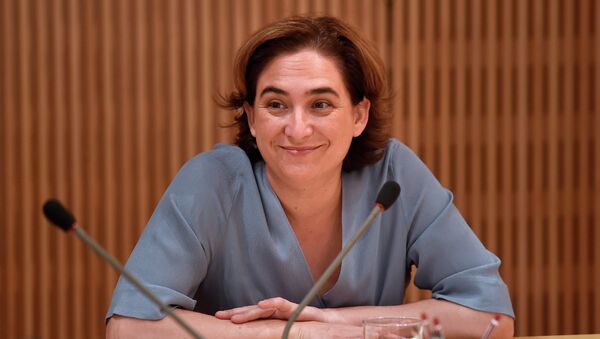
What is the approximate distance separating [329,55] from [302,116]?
0.21m

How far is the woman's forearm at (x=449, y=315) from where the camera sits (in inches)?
80.0

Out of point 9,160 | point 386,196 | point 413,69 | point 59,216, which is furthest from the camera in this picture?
point 413,69

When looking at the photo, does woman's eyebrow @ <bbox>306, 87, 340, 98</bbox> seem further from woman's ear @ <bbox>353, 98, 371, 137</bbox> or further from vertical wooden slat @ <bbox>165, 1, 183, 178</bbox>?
vertical wooden slat @ <bbox>165, 1, 183, 178</bbox>

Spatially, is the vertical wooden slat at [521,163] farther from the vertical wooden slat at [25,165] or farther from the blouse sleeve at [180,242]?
the vertical wooden slat at [25,165]

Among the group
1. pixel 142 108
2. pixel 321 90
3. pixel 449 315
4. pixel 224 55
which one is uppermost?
pixel 224 55

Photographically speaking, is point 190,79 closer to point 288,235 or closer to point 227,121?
point 227,121

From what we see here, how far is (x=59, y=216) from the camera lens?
1.31 metres

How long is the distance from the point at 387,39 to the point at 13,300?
6.94ft

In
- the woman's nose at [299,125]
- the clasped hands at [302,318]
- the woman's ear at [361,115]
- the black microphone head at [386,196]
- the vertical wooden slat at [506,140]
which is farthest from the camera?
the vertical wooden slat at [506,140]

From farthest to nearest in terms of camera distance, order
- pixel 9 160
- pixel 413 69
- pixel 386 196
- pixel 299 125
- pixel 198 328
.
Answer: pixel 413 69, pixel 9 160, pixel 299 125, pixel 198 328, pixel 386 196

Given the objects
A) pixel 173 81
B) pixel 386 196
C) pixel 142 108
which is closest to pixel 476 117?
pixel 173 81

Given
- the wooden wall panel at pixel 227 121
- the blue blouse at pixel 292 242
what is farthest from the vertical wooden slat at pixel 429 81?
the blue blouse at pixel 292 242

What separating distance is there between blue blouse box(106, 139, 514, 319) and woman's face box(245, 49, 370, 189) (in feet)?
0.50

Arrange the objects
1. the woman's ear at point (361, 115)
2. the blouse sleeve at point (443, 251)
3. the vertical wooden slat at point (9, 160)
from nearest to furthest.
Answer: the blouse sleeve at point (443, 251) < the woman's ear at point (361, 115) < the vertical wooden slat at point (9, 160)
